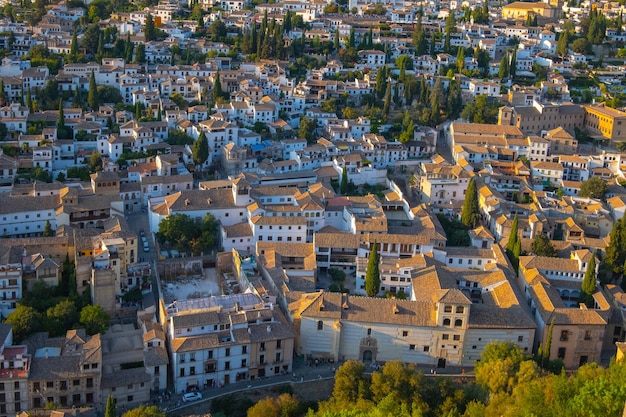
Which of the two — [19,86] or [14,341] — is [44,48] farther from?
[14,341]

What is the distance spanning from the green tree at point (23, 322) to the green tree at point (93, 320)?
44.7 inches

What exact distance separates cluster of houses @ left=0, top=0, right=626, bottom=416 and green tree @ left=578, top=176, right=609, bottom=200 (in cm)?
49

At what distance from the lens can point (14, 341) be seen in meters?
20.1

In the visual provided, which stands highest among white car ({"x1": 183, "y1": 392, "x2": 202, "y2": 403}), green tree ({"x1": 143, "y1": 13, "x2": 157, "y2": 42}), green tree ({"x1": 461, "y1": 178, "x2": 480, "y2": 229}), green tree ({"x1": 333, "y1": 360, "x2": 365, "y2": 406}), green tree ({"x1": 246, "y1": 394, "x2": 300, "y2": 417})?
green tree ({"x1": 143, "y1": 13, "x2": 157, "y2": 42})

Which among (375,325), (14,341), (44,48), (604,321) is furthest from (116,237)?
(44,48)

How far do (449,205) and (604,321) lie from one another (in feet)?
30.8

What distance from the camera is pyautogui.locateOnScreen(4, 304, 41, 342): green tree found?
20297mm

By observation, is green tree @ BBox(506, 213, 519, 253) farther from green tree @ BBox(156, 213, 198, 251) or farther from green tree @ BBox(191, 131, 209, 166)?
green tree @ BBox(191, 131, 209, 166)

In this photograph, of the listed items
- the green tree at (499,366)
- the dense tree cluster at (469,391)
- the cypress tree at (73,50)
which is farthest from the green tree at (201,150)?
the green tree at (499,366)

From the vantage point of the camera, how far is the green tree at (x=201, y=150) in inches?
1217

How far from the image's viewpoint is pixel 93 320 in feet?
68.8

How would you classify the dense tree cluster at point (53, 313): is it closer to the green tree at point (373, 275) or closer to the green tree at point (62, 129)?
the green tree at point (373, 275)

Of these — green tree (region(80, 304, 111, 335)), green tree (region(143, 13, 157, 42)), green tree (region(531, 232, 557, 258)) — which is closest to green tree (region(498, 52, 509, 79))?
green tree (region(531, 232, 557, 258))

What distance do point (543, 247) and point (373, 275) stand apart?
6.09 metres
